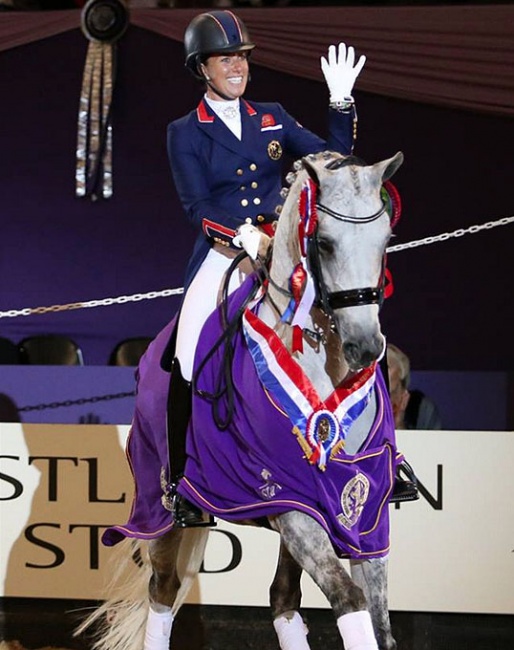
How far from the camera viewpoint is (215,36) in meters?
3.73

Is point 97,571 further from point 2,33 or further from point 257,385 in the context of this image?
point 2,33

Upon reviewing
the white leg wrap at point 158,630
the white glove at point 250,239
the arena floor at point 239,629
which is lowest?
the arena floor at point 239,629

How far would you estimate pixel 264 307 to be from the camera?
3453 millimetres

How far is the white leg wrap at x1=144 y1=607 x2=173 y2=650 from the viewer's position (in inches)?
169

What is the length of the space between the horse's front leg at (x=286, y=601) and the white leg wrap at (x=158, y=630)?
18.5 inches

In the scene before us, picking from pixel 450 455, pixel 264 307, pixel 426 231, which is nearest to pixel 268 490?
pixel 264 307

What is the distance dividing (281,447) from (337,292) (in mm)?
539

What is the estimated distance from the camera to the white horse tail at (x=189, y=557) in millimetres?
4379

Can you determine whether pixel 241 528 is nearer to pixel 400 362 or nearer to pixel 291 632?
pixel 400 362

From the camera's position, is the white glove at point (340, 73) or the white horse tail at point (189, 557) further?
the white horse tail at point (189, 557)

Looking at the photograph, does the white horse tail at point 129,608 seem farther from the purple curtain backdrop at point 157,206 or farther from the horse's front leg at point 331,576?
the purple curtain backdrop at point 157,206

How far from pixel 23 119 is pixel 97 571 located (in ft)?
10.9

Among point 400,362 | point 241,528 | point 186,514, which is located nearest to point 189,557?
point 186,514

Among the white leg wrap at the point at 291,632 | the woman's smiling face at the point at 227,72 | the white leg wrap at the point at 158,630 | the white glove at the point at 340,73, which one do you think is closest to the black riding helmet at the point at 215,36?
the woman's smiling face at the point at 227,72
